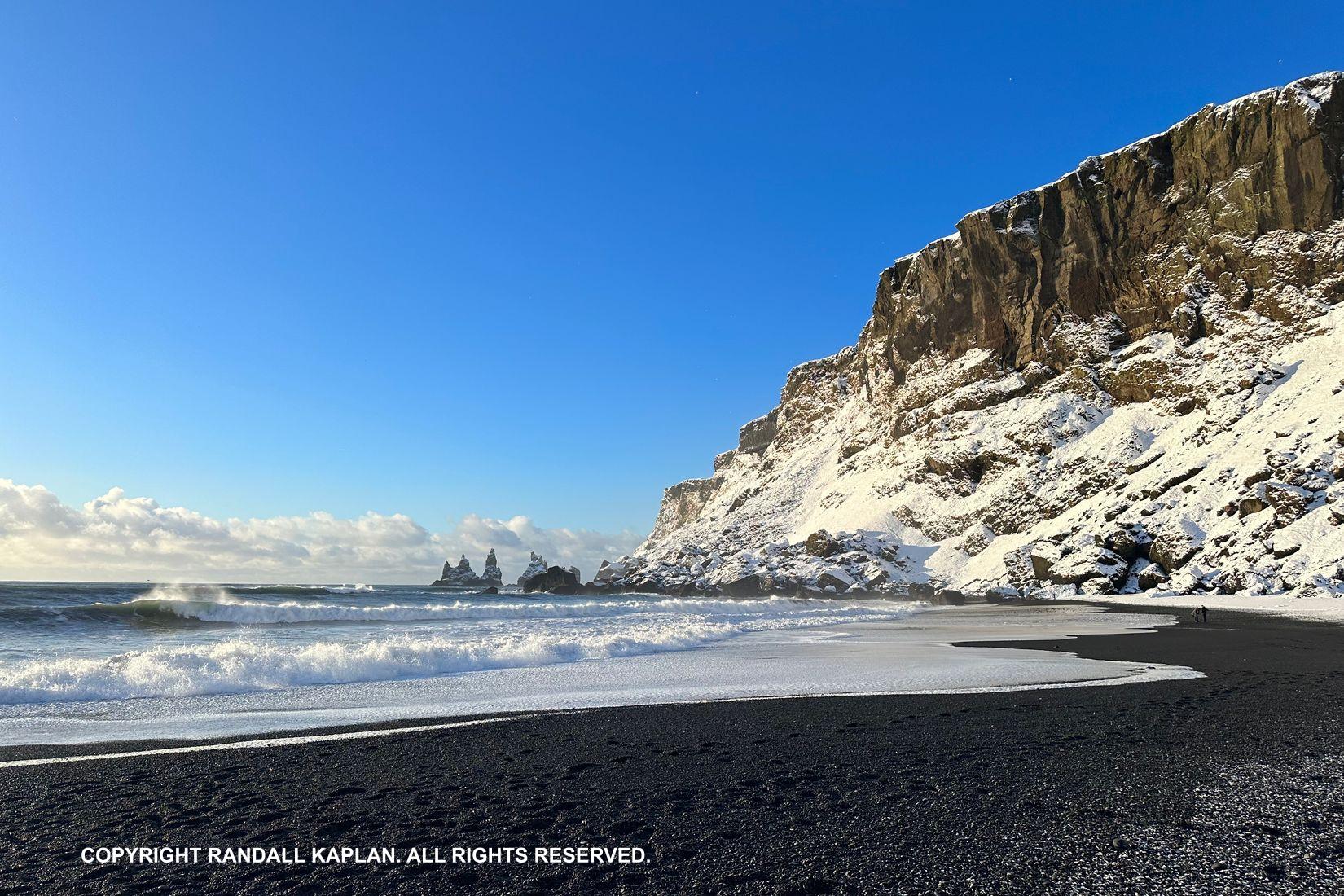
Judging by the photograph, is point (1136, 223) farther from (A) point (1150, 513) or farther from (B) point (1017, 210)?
(A) point (1150, 513)

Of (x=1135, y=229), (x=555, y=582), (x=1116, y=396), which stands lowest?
(x=555, y=582)

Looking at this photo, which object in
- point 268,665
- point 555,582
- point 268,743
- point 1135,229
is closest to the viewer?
point 268,743


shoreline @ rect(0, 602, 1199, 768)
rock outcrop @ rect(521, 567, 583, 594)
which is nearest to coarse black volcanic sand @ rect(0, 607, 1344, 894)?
shoreline @ rect(0, 602, 1199, 768)

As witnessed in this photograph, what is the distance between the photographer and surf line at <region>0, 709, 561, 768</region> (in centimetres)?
763

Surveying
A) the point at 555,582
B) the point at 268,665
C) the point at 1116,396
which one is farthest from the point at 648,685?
the point at 555,582

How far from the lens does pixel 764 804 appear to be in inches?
228

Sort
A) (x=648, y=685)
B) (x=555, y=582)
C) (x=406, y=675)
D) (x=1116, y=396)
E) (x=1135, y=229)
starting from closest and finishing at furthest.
Answer: (x=648, y=685) < (x=406, y=675) < (x=1116, y=396) < (x=1135, y=229) < (x=555, y=582)

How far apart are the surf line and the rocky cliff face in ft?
210

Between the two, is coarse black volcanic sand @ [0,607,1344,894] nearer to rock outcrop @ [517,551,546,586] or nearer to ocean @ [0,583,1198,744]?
ocean @ [0,583,1198,744]

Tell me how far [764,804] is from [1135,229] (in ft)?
429

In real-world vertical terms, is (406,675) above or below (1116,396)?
below

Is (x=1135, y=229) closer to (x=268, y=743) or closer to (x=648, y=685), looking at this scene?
(x=648, y=685)

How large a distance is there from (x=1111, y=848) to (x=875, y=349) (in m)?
151

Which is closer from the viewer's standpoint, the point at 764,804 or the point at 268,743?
the point at 764,804
